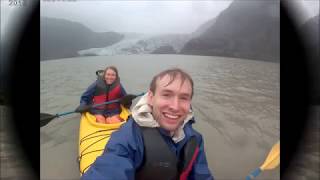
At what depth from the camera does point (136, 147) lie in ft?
5.60

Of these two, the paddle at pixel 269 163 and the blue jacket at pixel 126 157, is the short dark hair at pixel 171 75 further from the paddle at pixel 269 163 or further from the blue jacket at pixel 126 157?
the paddle at pixel 269 163

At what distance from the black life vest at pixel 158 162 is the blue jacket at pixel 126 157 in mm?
27

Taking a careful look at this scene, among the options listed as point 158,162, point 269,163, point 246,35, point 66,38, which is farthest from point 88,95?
point 269,163

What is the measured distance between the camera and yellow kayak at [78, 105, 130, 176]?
1837 millimetres

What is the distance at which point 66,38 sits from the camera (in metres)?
1.84

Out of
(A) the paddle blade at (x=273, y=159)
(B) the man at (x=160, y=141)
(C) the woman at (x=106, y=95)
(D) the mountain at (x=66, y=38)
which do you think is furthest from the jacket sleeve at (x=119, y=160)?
(A) the paddle blade at (x=273, y=159)

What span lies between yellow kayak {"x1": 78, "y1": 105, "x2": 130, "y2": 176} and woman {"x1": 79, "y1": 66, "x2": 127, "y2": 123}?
43 millimetres

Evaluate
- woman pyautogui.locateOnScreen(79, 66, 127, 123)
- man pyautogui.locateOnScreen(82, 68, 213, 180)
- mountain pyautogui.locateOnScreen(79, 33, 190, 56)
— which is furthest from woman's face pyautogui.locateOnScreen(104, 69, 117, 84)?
man pyautogui.locateOnScreen(82, 68, 213, 180)

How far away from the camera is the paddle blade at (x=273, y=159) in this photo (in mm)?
1893

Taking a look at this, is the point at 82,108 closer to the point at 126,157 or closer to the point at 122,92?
the point at 122,92

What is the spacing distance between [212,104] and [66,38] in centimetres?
89

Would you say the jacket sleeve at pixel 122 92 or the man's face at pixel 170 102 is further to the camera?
the jacket sleeve at pixel 122 92

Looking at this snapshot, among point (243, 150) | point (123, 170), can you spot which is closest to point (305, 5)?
point (243, 150)

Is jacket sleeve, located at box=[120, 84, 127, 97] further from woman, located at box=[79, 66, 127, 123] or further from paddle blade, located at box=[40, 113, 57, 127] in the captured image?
paddle blade, located at box=[40, 113, 57, 127]
